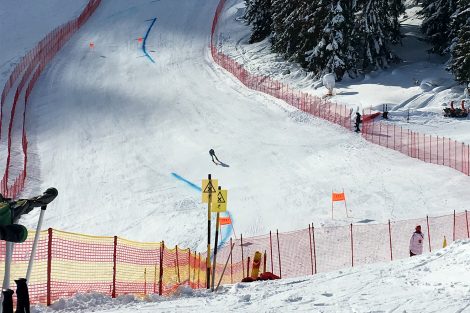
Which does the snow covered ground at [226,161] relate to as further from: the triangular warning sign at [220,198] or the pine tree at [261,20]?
the triangular warning sign at [220,198]

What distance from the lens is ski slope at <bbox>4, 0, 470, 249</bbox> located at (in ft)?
75.8

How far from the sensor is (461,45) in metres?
36.3

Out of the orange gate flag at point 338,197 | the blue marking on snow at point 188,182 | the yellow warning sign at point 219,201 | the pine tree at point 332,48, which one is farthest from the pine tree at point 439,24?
the yellow warning sign at point 219,201

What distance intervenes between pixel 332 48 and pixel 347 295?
Answer: 103 ft

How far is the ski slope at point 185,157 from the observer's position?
23.1 meters

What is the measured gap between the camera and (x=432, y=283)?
1028cm

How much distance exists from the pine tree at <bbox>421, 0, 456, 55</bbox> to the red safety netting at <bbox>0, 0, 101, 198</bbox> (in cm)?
2487

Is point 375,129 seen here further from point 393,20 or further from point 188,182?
point 393,20

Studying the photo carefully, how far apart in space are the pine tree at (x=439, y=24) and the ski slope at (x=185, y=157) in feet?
41.1

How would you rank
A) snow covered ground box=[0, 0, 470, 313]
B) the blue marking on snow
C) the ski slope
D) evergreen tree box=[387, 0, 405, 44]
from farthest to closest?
1. evergreen tree box=[387, 0, 405, 44]
2. the blue marking on snow
3. the ski slope
4. snow covered ground box=[0, 0, 470, 313]

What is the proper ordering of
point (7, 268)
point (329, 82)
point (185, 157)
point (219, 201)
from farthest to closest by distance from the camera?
point (329, 82)
point (185, 157)
point (219, 201)
point (7, 268)

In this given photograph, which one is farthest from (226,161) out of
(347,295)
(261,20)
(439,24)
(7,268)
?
(7,268)

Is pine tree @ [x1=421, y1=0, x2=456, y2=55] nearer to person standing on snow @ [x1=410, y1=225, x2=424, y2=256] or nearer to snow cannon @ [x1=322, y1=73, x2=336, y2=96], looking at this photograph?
snow cannon @ [x1=322, y1=73, x2=336, y2=96]

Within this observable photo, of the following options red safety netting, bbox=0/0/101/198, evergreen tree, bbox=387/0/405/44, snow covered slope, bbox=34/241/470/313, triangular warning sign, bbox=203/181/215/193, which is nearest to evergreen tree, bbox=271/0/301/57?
evergreen tree, bbox=387/0/405/44
